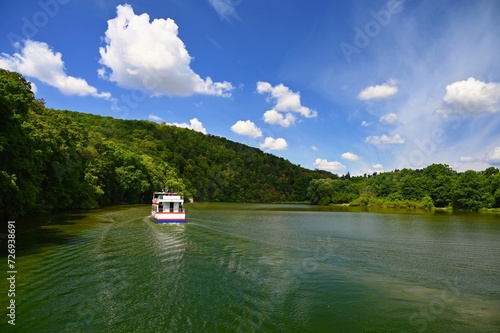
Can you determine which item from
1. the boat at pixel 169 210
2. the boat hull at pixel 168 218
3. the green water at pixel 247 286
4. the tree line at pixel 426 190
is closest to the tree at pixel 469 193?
the tree line at pixel 426 190

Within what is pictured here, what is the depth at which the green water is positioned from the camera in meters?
→ 11.6

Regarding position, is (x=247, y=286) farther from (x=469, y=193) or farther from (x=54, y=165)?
(x=469, y=193)

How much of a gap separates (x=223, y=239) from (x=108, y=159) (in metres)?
63.3

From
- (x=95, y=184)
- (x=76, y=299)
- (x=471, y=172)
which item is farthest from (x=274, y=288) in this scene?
(x=471, y=172)

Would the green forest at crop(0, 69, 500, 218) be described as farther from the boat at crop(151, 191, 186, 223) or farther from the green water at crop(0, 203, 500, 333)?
the boat at crop(151, 191, 186, 223)

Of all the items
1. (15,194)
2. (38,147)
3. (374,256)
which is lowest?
(374,256)

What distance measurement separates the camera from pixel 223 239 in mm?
30500

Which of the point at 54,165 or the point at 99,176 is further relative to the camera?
the point at 99,176

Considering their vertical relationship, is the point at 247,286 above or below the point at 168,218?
below

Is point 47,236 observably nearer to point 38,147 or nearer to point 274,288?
point 38,147

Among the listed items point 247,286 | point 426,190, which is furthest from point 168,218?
point 426,190

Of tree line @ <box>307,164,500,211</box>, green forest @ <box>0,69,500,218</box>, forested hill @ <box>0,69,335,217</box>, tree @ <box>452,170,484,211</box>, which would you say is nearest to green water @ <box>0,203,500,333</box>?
forested hill @ <box>0,69,335,217</box>

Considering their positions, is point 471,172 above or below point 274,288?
above

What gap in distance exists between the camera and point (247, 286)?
15797 mm
